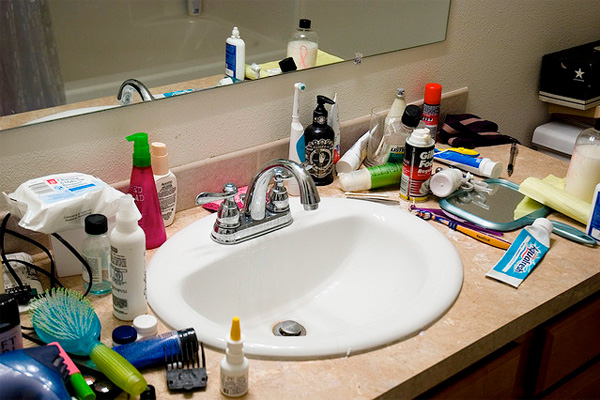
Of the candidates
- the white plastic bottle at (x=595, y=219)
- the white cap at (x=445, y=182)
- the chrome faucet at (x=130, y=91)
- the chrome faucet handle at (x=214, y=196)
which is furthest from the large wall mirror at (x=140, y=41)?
the white plastic bottle at (x=595, y=219)

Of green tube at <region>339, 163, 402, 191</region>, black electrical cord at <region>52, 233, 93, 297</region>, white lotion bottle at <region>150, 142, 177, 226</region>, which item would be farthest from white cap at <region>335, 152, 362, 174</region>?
black electrical cord at <region>52, 233, 93, 297</region>

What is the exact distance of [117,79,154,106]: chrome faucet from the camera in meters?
1.16

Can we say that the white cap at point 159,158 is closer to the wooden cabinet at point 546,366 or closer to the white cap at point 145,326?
the white cap at point 145,326

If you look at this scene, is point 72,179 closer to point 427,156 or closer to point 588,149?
point 427,156

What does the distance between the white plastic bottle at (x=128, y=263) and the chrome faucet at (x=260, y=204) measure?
0.68 feet

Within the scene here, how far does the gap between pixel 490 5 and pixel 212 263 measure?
0.98m

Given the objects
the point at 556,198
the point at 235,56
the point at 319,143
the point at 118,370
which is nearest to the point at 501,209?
the point at 556,198

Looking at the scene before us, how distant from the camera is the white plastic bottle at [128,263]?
3.01 feet

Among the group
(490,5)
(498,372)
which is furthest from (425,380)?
(490,5)

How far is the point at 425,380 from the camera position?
0.93 metres

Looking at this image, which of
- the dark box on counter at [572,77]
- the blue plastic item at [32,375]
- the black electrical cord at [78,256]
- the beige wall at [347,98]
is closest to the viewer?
the blue plastic item at [32,375]

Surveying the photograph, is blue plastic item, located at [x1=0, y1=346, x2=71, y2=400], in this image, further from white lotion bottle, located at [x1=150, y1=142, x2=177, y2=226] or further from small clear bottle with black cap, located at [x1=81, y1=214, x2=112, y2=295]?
white lotion bottle, located at [x1=150, y1=142, x2=177, y2=226]

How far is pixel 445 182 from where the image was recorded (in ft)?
4.42

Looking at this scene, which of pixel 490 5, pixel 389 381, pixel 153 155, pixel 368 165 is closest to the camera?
pixel 389 381
